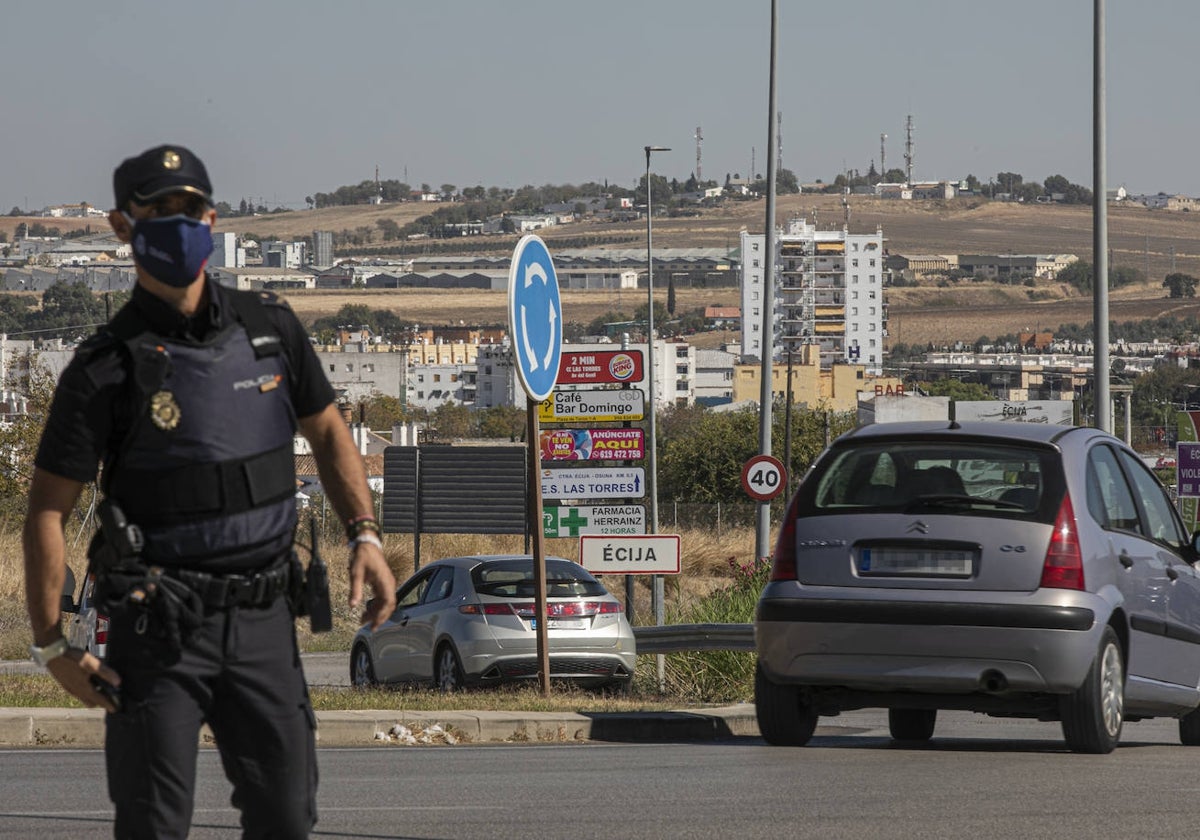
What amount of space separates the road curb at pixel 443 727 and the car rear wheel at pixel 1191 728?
9.09 ft

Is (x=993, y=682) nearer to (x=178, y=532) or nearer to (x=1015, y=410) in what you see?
(x=178, y=532)

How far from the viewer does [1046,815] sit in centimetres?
746

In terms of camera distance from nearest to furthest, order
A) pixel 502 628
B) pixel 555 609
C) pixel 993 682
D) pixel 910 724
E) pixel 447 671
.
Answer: pixel 993 682
pixel 910 724
pixel 502 628
pixel 447 671
pixel 555 609

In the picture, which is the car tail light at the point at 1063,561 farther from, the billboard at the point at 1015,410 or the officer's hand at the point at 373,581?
the billboard at the point at 1015,410

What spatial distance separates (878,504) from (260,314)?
5723 millimetres

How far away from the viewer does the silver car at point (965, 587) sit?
923 cm

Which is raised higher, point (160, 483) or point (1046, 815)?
point (160, 483)

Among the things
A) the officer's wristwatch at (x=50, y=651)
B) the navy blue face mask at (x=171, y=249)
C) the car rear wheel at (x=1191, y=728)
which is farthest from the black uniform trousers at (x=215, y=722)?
the car rear wheel at (x=1191, y=728)

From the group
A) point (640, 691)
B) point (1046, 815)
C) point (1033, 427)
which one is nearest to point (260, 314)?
point (1046, 815)

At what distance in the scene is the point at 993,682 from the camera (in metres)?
9.26

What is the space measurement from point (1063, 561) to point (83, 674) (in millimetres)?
6149

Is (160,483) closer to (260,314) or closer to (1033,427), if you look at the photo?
(260,314)

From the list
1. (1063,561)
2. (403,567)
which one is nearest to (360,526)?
(1063,561)

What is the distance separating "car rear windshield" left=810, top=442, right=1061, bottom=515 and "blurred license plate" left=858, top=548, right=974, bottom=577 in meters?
0.24
